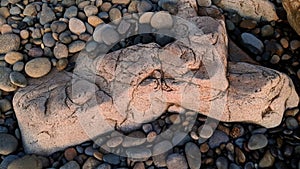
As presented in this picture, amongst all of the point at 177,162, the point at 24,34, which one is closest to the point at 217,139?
the point at 177,162

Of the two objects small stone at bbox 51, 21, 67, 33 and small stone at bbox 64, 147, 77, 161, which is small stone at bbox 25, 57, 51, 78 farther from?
small stone at bbox 64, 147, 77, 161

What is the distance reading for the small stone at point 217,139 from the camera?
9.61 ft

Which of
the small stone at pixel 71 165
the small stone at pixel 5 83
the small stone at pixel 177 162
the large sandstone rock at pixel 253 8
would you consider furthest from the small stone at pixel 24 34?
the large sandstone rock at pixel 253 8

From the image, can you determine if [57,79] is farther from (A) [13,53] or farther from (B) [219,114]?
(B) [219,114]

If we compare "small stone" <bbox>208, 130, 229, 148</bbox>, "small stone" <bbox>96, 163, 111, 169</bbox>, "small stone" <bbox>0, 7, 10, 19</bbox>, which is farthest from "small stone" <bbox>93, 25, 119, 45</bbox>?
"small stone" <bbox>208, 130, 229, 148</bbox>

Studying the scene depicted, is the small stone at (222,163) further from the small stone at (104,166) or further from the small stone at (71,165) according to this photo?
the small stone at (71,165)

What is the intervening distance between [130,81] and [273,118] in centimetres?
115

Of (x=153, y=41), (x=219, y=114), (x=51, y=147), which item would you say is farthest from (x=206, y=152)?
(x=51, y=147)

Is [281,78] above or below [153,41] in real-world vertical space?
below

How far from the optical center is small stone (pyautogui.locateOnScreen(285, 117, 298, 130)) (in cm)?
303

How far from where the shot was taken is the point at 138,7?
3.33 metres

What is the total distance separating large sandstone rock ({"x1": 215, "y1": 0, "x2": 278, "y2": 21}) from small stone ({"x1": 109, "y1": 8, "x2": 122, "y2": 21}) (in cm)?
94

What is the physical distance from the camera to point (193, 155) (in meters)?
2.85

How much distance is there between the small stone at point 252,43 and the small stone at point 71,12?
1.47 meters
